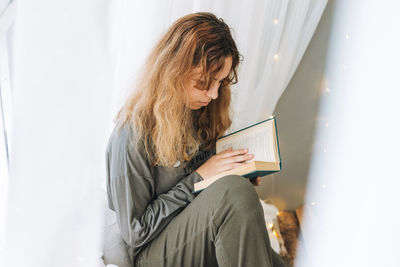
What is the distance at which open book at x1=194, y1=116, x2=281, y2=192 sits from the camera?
82 centimetres

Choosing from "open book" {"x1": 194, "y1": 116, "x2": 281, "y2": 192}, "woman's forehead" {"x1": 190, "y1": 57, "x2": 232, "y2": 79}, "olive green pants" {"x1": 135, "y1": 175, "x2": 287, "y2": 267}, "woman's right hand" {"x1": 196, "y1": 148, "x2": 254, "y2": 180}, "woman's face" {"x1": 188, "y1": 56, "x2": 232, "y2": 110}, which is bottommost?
"olive green pants" {"x1": 135, "y1": 175, "x2": 287, "y2": 267}

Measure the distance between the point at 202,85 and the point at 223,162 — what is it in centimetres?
21

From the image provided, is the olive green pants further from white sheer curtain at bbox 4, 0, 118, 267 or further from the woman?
white sheer curtain at bbox 4, 0, 118, 267

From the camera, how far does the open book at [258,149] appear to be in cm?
82

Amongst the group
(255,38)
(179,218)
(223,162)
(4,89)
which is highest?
(255,38)

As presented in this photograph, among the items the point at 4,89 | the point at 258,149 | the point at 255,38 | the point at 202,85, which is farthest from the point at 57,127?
the point at 255,38

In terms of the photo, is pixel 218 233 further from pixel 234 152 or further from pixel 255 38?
pixel 255 38

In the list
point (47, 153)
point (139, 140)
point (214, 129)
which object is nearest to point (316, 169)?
point (214, 129)

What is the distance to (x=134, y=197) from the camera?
32.1 inches

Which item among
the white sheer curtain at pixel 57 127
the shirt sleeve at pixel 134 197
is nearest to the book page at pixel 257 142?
the shirt sleeve at pixel 134 197

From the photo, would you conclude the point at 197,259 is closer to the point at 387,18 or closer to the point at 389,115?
the point at 389,115

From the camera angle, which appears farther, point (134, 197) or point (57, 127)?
point (134, 197)

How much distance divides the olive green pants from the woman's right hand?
82 millimetres

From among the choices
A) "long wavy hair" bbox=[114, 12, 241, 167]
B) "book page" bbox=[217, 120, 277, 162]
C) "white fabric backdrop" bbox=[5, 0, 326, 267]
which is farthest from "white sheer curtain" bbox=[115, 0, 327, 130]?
"white fabric backdrop" bbox=[5, 0, 326, 267]
